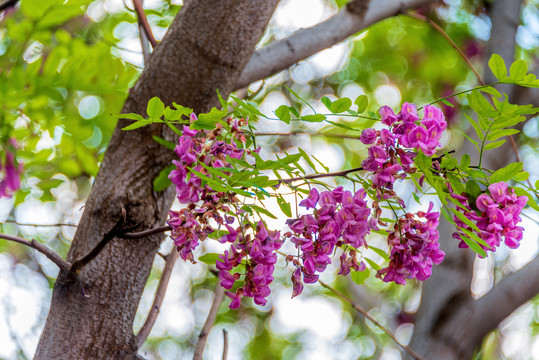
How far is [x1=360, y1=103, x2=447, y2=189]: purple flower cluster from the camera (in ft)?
1.81

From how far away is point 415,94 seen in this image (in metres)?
2.74

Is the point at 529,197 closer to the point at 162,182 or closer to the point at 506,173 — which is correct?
the point at 506,173

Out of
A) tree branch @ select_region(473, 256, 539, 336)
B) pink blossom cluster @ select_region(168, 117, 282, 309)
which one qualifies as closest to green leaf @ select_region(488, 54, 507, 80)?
pink blossom cluster @ select_region(168, 117, 282, 309)

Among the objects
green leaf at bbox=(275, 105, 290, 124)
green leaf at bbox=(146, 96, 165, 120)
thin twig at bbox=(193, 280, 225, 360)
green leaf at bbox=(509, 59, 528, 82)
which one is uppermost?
green leaf at bbox=(509, 59, 528, 82)

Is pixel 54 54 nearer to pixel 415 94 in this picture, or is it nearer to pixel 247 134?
pixel 247 134

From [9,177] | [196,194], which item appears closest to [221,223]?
[196,194]

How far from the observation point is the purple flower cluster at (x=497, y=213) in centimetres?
58

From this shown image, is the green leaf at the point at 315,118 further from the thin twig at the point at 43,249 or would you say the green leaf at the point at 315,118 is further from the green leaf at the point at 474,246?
the thin twig at the point at 43,249

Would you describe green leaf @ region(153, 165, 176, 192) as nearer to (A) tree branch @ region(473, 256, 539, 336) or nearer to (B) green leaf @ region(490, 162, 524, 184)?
(B) green leaf @ region(490, 162, 524, 184)

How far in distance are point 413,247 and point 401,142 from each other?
15 centimetres

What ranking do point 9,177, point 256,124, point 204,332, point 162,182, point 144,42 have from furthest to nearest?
point 256,124
point 9,177
point 144,42
point 204,332
point 162,182

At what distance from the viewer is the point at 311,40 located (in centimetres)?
109

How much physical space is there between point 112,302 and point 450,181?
52cm

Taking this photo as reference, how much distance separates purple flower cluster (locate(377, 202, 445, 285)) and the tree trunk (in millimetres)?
359
